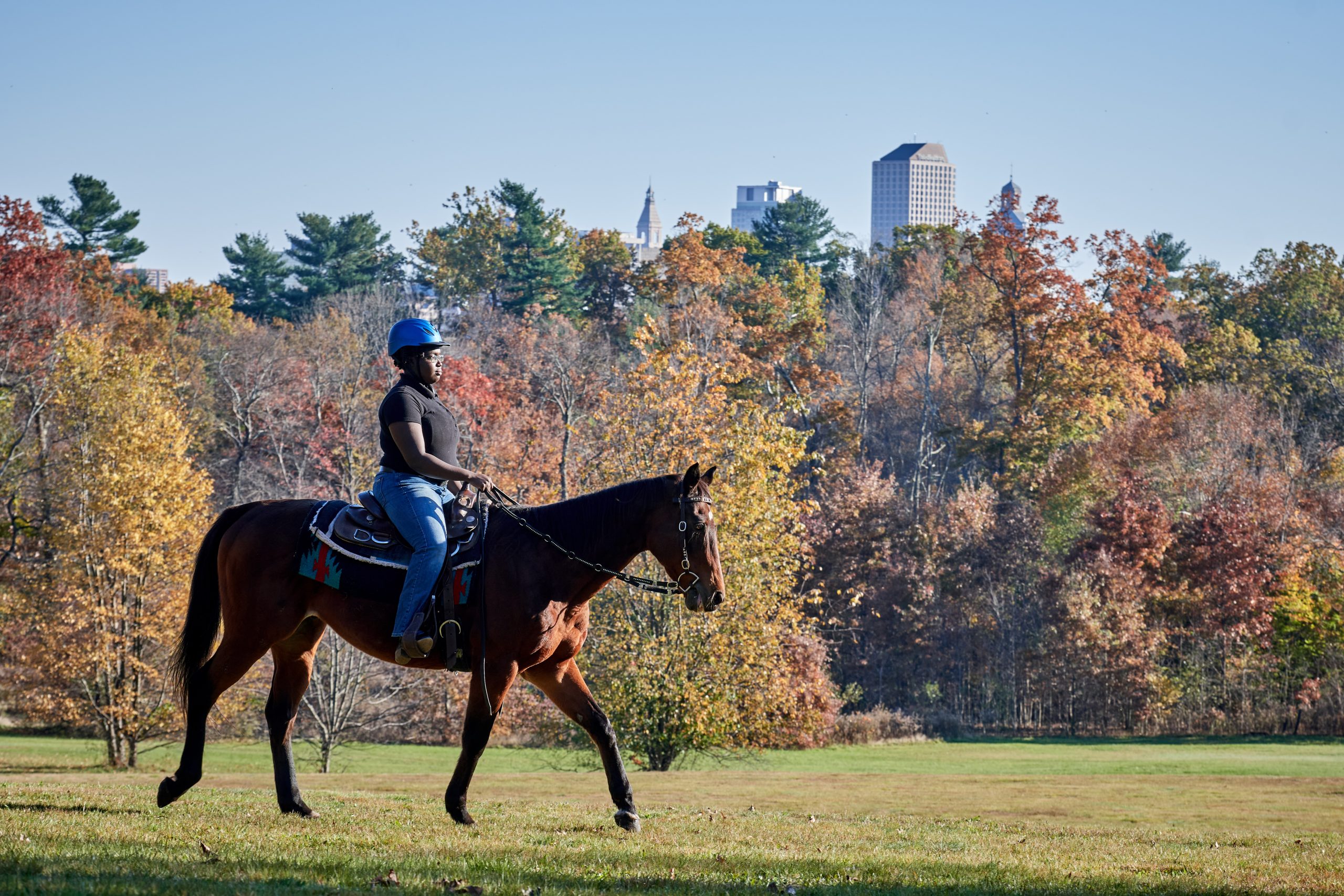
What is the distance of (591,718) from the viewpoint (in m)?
9.66

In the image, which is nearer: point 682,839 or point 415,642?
point 415,642

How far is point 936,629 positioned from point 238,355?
121 ft

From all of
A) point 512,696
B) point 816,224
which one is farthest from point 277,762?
point 816,224

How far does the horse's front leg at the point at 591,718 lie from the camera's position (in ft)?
31.5

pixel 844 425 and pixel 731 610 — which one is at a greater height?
pixel 844 425

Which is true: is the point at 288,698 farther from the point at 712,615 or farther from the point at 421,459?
the point at 712,615

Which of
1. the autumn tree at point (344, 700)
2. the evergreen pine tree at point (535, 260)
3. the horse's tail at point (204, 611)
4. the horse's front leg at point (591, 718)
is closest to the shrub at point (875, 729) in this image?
the autumn tree at point (344, 700)

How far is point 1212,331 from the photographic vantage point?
63.8 meters

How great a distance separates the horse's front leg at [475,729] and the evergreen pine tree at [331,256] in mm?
72693

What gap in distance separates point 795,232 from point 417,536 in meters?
81.4

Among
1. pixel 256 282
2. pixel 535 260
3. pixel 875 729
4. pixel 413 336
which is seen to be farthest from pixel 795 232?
pixel 413 336

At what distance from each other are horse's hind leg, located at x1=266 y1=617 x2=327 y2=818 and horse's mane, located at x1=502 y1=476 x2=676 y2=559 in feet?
6.41

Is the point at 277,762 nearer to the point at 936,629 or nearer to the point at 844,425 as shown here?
the point at 936,629

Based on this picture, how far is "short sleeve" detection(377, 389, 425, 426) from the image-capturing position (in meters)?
9.21
